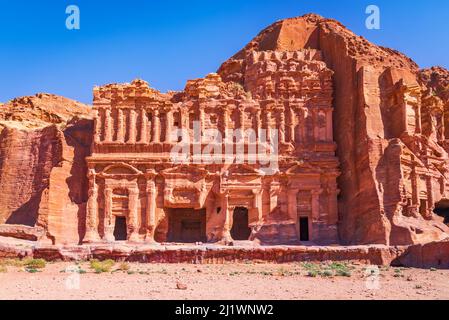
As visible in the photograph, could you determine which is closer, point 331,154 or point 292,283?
point 292,283

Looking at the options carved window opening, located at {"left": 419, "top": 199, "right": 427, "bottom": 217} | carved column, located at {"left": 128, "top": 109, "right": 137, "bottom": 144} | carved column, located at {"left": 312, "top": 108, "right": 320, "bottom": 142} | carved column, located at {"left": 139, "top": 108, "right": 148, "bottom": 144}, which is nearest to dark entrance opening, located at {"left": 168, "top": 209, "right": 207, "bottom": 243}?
carved column, located at {"left": 139, "top": 108, "right": 148, "bottom": 144}

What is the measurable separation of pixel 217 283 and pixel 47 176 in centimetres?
2214

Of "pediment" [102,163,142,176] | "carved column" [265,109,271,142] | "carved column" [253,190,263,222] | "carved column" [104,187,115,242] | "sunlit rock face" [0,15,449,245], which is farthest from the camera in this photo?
"carved column" [265,109,271,142]

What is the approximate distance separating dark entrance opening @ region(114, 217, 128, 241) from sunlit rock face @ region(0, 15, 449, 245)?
0.23 ft

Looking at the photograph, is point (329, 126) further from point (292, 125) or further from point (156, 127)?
point (156, 127)

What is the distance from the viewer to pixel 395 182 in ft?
105

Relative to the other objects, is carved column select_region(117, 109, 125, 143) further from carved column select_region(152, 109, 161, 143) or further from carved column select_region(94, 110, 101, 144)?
carved column select_region(152, 109, 161, 143)

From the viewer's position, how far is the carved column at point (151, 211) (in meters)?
35.8

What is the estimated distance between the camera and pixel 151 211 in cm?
3625

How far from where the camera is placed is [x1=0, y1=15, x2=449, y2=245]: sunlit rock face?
3468 centimetres

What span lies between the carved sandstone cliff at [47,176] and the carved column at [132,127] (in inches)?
141

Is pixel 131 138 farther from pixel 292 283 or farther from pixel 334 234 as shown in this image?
pixel 292 283

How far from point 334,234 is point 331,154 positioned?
205 inches
